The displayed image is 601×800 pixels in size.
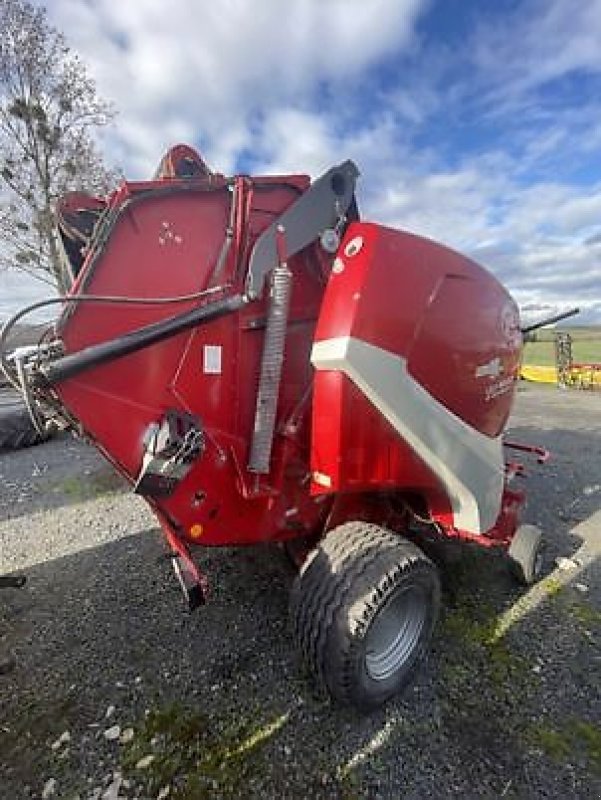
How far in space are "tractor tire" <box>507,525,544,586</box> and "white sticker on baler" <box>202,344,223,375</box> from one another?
228cm

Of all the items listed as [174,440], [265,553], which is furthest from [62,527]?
[174,440]

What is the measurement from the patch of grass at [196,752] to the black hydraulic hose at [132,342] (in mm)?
1593

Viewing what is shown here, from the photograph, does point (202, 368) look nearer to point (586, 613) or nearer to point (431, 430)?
point (431, 430)

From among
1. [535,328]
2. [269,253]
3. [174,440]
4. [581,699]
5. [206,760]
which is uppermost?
[269,253]

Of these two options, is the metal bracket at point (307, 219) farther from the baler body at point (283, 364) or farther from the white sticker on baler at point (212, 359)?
the white sticker on baler at point (212, 359)

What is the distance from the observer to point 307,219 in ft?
8.12

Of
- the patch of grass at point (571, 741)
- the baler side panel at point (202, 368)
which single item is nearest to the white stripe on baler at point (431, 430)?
the baler side panel at point (202, 368)

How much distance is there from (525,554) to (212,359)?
2.37 meters

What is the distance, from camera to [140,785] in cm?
200

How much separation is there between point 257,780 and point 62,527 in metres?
3.26

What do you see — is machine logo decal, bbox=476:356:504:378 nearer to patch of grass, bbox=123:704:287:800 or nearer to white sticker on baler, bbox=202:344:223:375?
white sticker on baler, bbox=202:344:223:375

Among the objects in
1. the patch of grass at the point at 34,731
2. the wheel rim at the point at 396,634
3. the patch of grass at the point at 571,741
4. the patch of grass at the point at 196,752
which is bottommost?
the patch of grass at the point at 34,731

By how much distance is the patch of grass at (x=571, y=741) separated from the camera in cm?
207

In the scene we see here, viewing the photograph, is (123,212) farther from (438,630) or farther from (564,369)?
(564,369)
